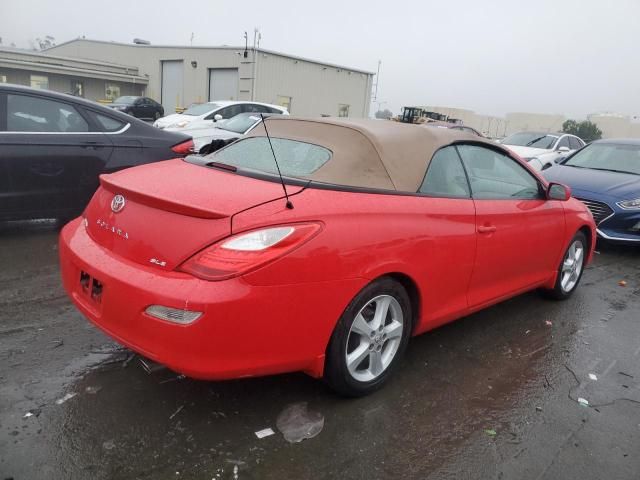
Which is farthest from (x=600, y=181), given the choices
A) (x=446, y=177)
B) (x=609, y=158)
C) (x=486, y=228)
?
(x=446, y=177)

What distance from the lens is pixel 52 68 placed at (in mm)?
33219

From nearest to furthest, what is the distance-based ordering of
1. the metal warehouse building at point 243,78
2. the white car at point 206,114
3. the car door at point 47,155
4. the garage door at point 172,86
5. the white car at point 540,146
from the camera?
the car door at point 47,155, the white car at point 540,146, the white car at point 206,114, the metal warehouse building at point 243,78, the garage door at point 172,86

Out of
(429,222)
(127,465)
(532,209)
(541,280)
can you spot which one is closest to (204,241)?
(127,465)

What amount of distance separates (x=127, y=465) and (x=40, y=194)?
3.75 metres

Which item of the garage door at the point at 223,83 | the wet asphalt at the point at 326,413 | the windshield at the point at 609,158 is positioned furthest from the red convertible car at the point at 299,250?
the garage door at the point at 223,83

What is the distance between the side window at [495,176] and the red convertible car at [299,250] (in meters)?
0.02

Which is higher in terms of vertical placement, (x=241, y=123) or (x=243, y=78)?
(x=243, y=78)

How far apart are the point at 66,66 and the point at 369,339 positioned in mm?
37204

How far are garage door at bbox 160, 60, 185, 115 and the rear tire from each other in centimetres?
3254

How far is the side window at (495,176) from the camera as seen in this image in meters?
3.51

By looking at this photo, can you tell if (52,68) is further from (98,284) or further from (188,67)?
(98,284)

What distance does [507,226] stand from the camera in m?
3.59

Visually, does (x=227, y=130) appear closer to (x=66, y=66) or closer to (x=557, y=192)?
(x=557, y=192)

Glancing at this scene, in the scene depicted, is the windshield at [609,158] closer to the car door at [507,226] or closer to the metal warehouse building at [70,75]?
the car door at [507,226]
